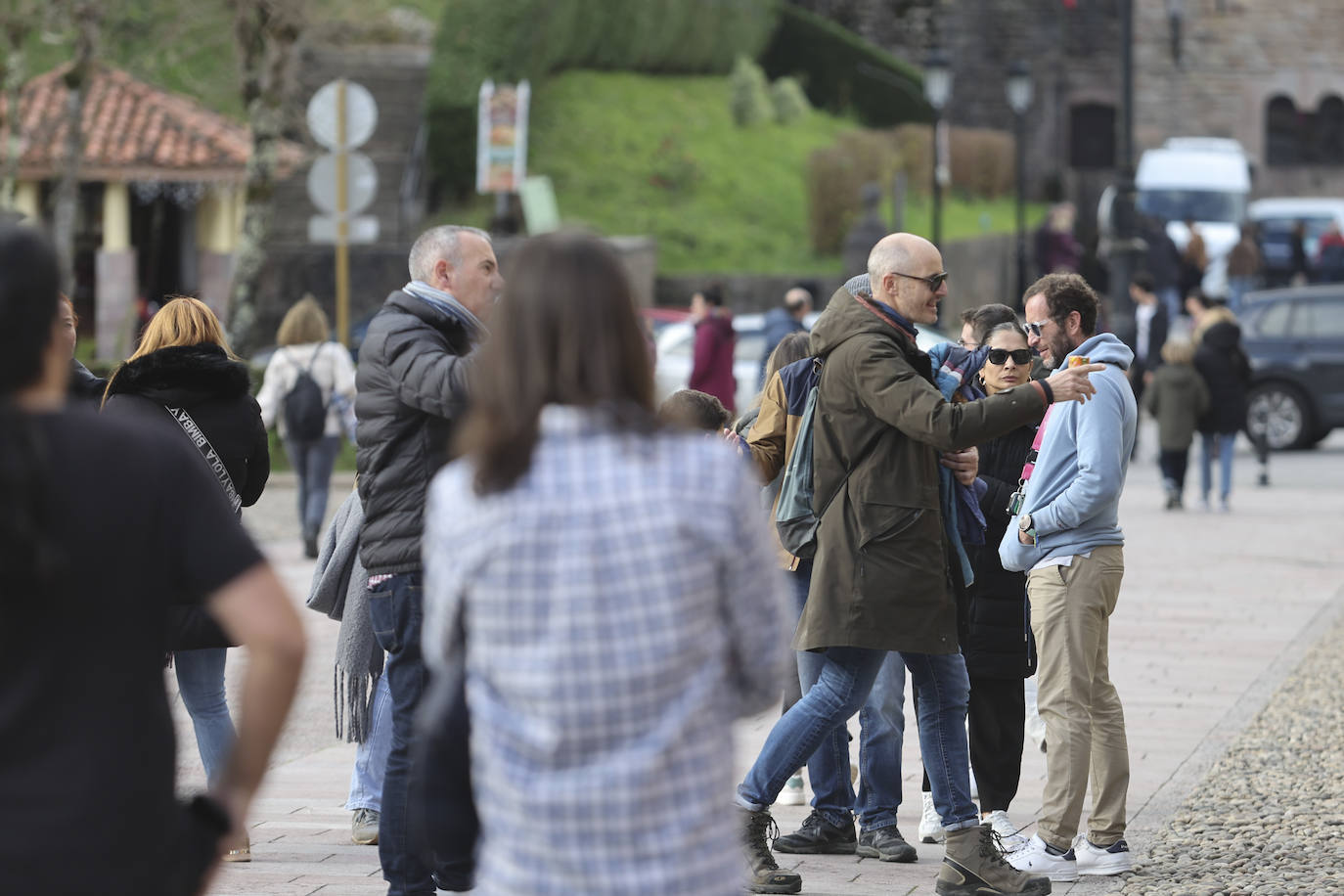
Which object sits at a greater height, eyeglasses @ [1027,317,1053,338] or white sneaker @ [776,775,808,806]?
eyeglasses @ [1027,317,1053,338]

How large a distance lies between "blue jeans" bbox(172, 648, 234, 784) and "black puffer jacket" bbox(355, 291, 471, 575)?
103 centimetres

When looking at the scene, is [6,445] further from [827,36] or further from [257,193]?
[827,36]

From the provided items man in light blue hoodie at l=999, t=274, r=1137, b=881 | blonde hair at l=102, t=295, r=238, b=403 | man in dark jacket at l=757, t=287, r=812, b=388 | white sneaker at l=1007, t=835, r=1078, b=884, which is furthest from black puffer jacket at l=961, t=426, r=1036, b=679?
man in dark jacket at l=757, t=287, r=812, b=388

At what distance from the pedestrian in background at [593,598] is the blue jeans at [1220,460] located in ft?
48.7

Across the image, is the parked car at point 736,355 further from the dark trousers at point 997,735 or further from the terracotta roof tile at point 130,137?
the dark trousers at point 997,735

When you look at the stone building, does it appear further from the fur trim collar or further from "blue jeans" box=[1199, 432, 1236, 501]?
the fur trim collar

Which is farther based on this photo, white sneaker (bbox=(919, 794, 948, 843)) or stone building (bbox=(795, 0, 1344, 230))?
stone building (bbox=(795, 0, 1344, 230))

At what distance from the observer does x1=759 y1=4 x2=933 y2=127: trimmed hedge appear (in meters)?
43.2

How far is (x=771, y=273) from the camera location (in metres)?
31.0

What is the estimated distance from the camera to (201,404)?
6020 mm

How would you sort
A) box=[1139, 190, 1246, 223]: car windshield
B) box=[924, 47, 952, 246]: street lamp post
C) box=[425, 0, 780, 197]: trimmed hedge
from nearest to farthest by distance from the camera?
box=[924, 47, 952, 246]: street lamp post → box=[425, 0, 780, 197]: trimmed hedge → box=[1139, 190, 1246, 223]: car windshield

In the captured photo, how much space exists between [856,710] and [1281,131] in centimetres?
4995

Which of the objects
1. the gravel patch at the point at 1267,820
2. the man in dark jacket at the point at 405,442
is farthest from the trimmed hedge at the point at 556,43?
the man in dark jacket at the point at 405,442

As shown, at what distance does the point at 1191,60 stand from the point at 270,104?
35546 millimetres
